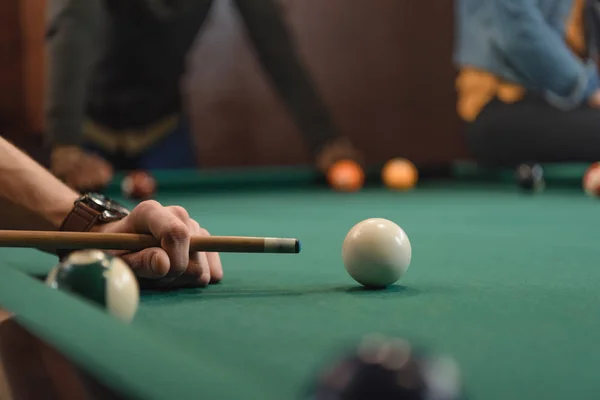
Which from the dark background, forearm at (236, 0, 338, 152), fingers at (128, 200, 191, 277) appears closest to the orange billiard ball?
forearm at (236, 0, 338, 152)

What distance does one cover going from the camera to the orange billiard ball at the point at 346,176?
481cm

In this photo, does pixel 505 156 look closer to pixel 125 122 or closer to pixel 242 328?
pixel 125 122

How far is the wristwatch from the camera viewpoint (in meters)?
1.73

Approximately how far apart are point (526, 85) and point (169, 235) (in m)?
4.72

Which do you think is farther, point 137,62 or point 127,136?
point 127,136

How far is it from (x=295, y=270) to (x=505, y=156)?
4.16m

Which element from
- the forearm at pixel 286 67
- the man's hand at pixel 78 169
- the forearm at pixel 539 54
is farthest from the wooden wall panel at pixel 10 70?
the forearm at pixel 539 54

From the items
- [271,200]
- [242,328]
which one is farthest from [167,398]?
Answer: [271,200]

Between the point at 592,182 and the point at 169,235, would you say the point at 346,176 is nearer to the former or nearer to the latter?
the point at 592,182

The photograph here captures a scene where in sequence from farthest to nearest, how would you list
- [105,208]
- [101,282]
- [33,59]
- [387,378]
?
[33,59]
[105,208]
[101,282]
[387,378]

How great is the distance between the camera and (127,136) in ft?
19.7

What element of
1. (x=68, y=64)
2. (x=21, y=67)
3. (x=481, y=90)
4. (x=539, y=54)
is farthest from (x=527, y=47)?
(x=21, y=67)

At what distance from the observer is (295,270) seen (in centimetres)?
186

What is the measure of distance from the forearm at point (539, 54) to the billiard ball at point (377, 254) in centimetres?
425
